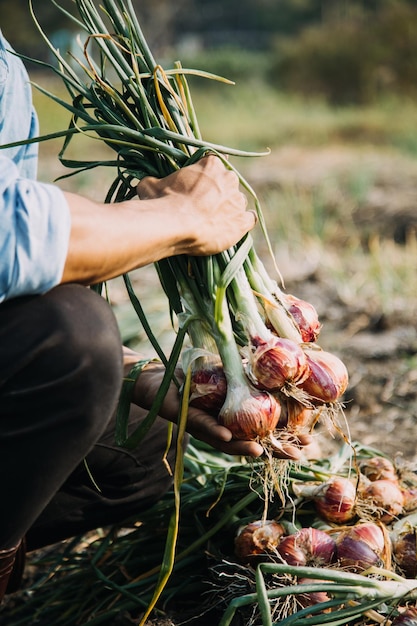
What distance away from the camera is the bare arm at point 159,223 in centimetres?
119

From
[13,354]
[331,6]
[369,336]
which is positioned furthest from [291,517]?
[331,6]

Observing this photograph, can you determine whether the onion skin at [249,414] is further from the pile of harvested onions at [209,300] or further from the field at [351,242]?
the field at [351,242]

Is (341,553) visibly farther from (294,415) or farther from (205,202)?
(205,202)

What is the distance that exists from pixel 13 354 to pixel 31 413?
101mm

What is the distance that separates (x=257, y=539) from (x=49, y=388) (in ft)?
1.56

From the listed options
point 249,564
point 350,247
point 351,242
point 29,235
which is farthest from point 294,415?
point 351,242

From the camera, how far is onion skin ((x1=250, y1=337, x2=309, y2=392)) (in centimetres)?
130

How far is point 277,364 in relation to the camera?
1.30 m

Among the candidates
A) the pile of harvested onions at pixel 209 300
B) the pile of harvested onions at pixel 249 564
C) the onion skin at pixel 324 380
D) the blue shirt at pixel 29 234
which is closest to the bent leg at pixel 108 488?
the pile of harvested onions at pixel 249 564

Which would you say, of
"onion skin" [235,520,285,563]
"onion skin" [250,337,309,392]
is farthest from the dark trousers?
"onion skin" [235,520,285,563]

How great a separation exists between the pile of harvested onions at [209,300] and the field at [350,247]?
1.36ft

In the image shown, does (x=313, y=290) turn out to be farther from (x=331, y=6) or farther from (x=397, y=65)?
(x=331, y=6)

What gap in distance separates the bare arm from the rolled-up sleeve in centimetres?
3

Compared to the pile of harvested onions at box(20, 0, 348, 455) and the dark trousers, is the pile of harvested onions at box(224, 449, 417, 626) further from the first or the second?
the dark trousers
